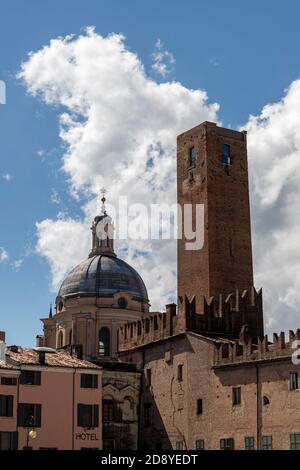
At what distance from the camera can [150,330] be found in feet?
183

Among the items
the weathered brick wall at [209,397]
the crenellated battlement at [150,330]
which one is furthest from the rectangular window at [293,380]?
the crenellated battlement at [150,330]

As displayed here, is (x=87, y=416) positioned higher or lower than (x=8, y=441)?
higher

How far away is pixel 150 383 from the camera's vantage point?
5425cm

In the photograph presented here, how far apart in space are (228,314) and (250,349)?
635cm

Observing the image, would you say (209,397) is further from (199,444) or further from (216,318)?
(216,318)

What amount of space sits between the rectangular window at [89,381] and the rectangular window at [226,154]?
16920 mm

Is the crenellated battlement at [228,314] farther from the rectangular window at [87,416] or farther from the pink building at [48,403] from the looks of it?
the rectangular window at [87,416]

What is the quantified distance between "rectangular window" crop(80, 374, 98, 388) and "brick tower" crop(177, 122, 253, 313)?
777cm

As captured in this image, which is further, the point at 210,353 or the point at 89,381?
the point at 89,381

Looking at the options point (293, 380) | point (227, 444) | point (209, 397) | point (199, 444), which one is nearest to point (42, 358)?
point (209, 397)

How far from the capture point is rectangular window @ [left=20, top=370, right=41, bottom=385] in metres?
48.5

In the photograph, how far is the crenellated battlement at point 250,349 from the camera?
1788 inches
